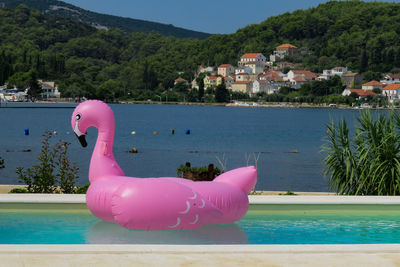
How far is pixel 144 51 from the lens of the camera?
618 ft

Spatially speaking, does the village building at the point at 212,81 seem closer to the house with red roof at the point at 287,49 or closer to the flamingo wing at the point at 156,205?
the house with red roof at the point at 287,49

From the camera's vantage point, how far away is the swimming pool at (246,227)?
6176mm

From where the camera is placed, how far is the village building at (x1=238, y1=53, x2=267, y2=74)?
189m

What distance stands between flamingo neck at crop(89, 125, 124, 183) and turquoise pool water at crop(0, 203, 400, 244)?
2.00 ft

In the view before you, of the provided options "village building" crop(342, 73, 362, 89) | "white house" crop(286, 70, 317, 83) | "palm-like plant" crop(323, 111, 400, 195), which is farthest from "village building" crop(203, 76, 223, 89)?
"palm-like plant" crop(323, 111, 400, 195)

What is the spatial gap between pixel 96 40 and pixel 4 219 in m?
182

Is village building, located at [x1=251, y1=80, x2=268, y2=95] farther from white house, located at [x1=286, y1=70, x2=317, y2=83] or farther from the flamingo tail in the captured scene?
the flamingo tail

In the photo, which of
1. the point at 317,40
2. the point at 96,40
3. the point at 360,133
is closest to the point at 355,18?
the point at 317,40

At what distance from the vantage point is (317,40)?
188m

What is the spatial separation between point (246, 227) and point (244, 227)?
0.02 metres

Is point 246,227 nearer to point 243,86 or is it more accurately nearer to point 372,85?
point 372,85

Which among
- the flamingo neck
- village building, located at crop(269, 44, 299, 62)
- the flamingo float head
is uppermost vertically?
village building, located at crop(269, 44, 299, 62)
